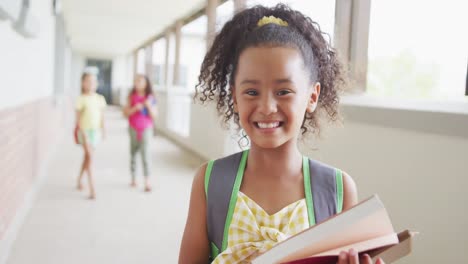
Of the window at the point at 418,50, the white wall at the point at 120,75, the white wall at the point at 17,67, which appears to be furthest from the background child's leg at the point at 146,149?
the white wall at the point at 120,75

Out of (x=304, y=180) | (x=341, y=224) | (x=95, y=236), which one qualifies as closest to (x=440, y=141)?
(x=304, y=180)

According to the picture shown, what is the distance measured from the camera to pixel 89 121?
4.00 metres

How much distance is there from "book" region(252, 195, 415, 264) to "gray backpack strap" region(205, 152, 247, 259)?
0.92 feet

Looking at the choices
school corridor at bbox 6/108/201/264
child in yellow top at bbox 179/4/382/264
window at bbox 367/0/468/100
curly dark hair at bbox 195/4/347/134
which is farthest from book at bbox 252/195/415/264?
school corridor at bbox 6/108/201/264

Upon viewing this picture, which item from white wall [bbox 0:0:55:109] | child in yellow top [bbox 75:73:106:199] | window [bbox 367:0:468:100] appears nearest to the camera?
window [bbox 367:0:468:100]

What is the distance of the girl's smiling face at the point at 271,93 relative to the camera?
906 millimetres

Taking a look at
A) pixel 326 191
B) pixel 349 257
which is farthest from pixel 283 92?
pixel 349 257

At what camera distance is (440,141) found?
2.01 metres

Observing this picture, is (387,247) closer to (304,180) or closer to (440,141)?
(304,180)

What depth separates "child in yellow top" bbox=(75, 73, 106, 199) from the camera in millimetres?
4012

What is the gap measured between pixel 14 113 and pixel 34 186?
1.36m

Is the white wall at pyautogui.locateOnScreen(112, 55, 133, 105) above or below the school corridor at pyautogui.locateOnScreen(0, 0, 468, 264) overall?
above

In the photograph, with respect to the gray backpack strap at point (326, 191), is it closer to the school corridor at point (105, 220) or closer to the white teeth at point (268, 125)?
the white teeth at point (268, 125)

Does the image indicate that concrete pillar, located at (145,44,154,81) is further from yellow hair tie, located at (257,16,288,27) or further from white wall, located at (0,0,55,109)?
yellow hair tie, located at (257,16,288,27)
